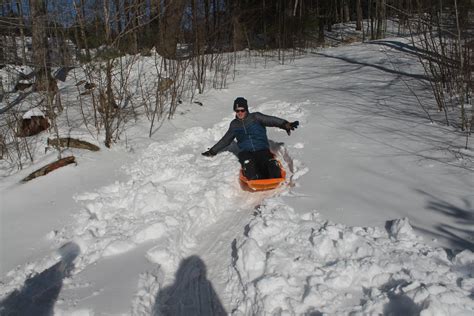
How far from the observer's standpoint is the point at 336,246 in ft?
9.16

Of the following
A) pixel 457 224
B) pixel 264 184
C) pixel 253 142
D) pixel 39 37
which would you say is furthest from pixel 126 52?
pixel 457 224

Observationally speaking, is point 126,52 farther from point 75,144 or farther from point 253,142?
point 253,142

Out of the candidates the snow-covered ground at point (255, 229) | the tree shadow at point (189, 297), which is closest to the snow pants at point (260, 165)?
the snow-covered ground at point (255, 229)

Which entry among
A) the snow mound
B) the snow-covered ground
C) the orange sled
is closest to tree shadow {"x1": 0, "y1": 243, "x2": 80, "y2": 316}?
the snow-covered ground

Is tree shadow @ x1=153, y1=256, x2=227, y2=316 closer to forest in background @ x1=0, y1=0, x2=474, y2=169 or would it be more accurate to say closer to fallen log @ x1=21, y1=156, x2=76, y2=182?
fallen log @ x1=21, y1=156, x2=76, y2=182

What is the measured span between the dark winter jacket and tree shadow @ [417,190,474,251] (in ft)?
7.87

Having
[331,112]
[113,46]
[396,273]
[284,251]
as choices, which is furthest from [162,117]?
[396,273]

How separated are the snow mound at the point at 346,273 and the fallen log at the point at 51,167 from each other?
2.67 m

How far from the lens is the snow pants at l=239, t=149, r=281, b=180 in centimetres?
450

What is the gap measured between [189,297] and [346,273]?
116cm

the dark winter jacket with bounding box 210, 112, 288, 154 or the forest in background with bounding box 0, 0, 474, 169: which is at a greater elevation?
the forest in background with bounding box 0, 0, 474, 169

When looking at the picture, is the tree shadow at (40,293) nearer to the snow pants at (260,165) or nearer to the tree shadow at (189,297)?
the tree shadow at (189,297)

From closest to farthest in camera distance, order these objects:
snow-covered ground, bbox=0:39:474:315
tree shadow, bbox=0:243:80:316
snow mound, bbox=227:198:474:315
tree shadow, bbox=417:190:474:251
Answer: snow mound, bbox=227:198:474:315 → snow-covered ground, bbox=0:39:474:315 → tree shadow, bbox=0:243:80:316 → tree shadow, bbox=417:190:474:251

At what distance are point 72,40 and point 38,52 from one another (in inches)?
25.1
